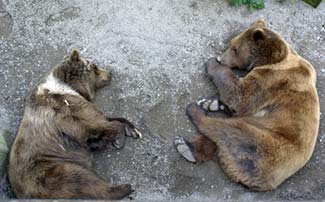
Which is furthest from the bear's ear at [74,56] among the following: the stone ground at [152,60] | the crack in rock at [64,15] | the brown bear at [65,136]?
the crack in rock at [64,15]

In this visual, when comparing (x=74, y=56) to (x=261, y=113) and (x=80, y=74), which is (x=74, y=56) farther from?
(x=261, y=113)

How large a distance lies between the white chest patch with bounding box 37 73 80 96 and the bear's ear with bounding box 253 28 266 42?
182 cm

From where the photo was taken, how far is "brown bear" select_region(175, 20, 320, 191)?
6.09 m

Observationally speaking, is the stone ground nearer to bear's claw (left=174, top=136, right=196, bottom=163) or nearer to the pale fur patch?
bear's claw (left=174, top=136, right=196, bottom=163)

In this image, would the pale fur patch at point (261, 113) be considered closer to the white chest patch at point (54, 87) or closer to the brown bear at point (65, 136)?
the brown bear at point (65, 136)

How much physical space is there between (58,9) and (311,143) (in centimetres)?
309

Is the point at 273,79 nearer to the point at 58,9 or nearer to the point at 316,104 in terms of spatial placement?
the point at 316,104

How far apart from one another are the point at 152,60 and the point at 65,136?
1.36 m

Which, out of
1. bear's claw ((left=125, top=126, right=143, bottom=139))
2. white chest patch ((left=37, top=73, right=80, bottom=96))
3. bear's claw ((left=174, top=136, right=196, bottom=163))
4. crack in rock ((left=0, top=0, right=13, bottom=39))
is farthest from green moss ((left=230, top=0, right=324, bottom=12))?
crack in rock ((left=0, top=0, right=13, bottom=39))

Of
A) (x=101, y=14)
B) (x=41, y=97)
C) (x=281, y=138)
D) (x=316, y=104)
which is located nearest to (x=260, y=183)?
(x=281, y=138)

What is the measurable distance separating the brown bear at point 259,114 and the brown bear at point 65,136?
0.73m

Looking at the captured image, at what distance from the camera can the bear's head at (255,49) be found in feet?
21.9

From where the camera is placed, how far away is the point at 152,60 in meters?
7.08

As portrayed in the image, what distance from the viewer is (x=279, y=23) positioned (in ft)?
24.3
